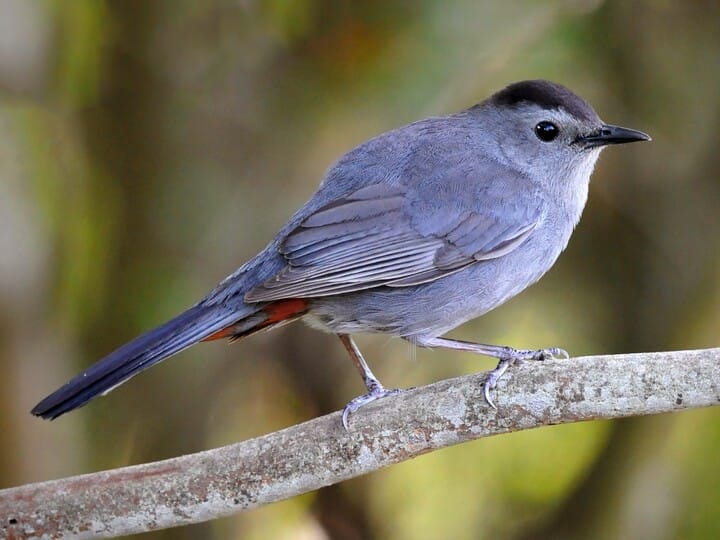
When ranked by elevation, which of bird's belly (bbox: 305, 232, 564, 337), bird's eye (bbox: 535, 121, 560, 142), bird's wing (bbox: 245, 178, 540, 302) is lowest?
bird's belly (bbox: 305, 232, 564, 337)

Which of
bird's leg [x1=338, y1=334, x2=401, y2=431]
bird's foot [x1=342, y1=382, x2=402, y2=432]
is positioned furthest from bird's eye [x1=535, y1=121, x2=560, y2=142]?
bird's foot [x1=342, y1=382, x2=402, y2=432]

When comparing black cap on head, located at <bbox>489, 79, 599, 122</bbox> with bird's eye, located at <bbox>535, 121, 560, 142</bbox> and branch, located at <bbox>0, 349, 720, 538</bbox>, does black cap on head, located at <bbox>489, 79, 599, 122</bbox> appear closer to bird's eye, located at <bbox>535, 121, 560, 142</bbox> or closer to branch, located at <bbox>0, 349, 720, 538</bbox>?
bird's eye, located at <bbox>535, 121, 560, 142</bbox>

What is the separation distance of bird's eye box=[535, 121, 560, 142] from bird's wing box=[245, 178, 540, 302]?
14.2 inches

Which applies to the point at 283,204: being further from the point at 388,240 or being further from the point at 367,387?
the point at 367,387

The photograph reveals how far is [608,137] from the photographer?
3.92 metres

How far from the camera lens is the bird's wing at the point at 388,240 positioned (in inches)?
140

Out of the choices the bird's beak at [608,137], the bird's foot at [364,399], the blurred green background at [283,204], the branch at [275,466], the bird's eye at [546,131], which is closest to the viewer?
the branch at [275,466]

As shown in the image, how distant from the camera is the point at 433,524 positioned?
4750 millimetres

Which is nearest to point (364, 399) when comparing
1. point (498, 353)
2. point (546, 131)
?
point (498, 353)

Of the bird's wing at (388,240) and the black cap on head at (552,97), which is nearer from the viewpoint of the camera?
the bird's wing at (388,240)

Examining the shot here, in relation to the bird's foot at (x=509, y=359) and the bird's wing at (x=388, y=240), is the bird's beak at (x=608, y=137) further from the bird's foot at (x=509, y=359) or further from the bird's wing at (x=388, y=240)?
the bird's foot at (x=509, y=359)

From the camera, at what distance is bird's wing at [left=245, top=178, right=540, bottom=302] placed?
11.7 ft

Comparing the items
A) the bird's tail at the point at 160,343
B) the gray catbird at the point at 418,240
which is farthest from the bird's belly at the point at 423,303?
the bird's tail at the point at 160,343

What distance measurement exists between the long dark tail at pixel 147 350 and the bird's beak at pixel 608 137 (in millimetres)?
1420
